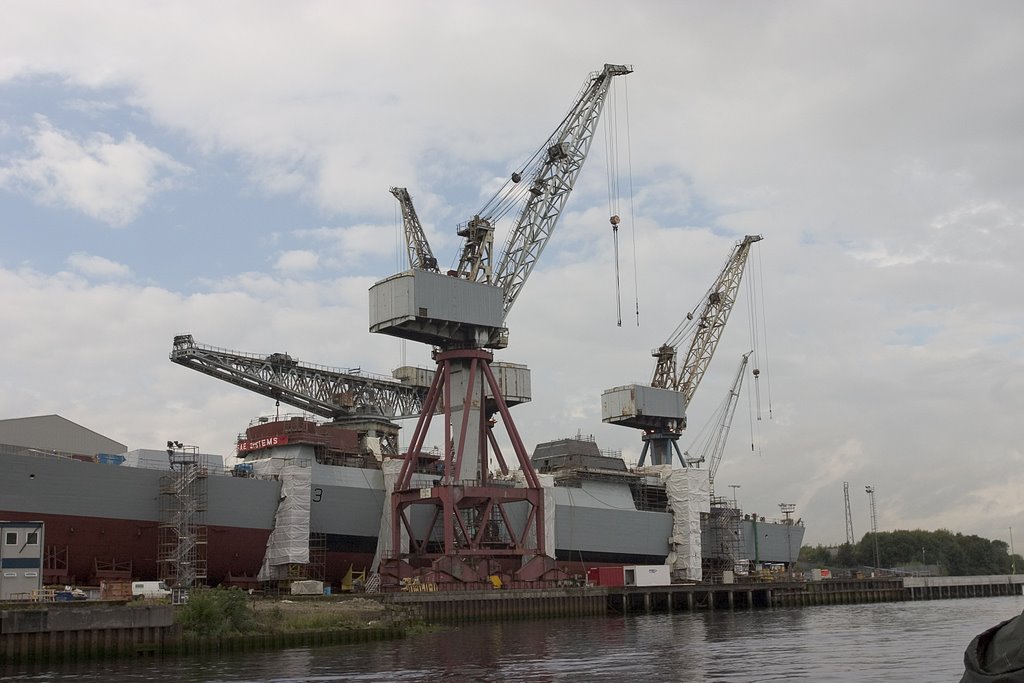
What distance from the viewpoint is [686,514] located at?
9106 centimetres

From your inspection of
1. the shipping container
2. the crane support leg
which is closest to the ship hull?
the crane support leg

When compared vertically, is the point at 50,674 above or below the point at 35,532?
below

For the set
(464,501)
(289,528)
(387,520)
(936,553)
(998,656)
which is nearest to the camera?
(998,656)

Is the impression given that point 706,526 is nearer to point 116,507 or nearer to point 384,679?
point 116,507

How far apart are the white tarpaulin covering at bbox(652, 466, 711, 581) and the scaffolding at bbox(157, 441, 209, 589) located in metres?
44.3

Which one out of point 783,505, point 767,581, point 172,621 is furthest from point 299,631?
point 783,505

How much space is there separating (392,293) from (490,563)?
18797 millimetres

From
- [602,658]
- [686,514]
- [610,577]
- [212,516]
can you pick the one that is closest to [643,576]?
[610,577]

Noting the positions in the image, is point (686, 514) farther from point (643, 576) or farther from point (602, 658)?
point (602, 658)

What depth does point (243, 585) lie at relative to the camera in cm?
6425

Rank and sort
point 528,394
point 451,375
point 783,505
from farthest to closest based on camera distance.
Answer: point 783,505 → point 528,394 → point 451,375

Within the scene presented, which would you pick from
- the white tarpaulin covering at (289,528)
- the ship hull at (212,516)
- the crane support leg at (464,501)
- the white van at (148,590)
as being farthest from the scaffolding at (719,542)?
the white van at (148,590)

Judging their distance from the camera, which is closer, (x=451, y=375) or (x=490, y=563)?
(x=490, y=563)

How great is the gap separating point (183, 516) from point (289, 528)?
7698 mm
